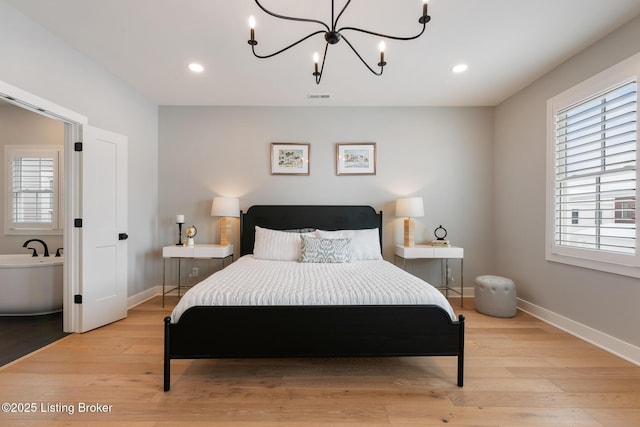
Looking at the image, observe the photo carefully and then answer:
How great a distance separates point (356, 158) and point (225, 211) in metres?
1.98

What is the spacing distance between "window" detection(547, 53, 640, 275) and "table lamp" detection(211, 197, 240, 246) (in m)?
3.77

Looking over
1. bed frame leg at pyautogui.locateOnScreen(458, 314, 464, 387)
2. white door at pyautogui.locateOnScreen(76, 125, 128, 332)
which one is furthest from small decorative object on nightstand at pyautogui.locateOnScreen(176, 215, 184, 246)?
bed frame leg at pyautogui.locateOnScreen(458, 314, 464, 387)

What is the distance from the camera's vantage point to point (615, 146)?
2.32 m

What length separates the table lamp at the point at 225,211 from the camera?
3.63m

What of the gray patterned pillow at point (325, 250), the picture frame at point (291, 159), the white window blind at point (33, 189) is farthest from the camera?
the picture frame at point (291, 159)

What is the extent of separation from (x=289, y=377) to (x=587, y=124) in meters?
3.49

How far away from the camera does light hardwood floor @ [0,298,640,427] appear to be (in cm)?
157

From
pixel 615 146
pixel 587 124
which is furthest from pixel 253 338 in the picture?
pixel 587 124

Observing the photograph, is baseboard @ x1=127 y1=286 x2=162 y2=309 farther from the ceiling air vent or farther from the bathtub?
the ceiling air vent

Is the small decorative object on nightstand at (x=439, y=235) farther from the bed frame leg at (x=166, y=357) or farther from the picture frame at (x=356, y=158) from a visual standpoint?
the bed frame leg at (x=166, y=357)

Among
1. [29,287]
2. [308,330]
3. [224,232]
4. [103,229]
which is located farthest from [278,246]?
[29,287]

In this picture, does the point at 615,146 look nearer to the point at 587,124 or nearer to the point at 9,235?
the point at 587,124

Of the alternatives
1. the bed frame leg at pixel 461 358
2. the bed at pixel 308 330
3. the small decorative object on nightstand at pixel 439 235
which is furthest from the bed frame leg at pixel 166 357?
the small decorative object on nightstand at pixel 439 235

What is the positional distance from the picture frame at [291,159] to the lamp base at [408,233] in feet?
5.22
